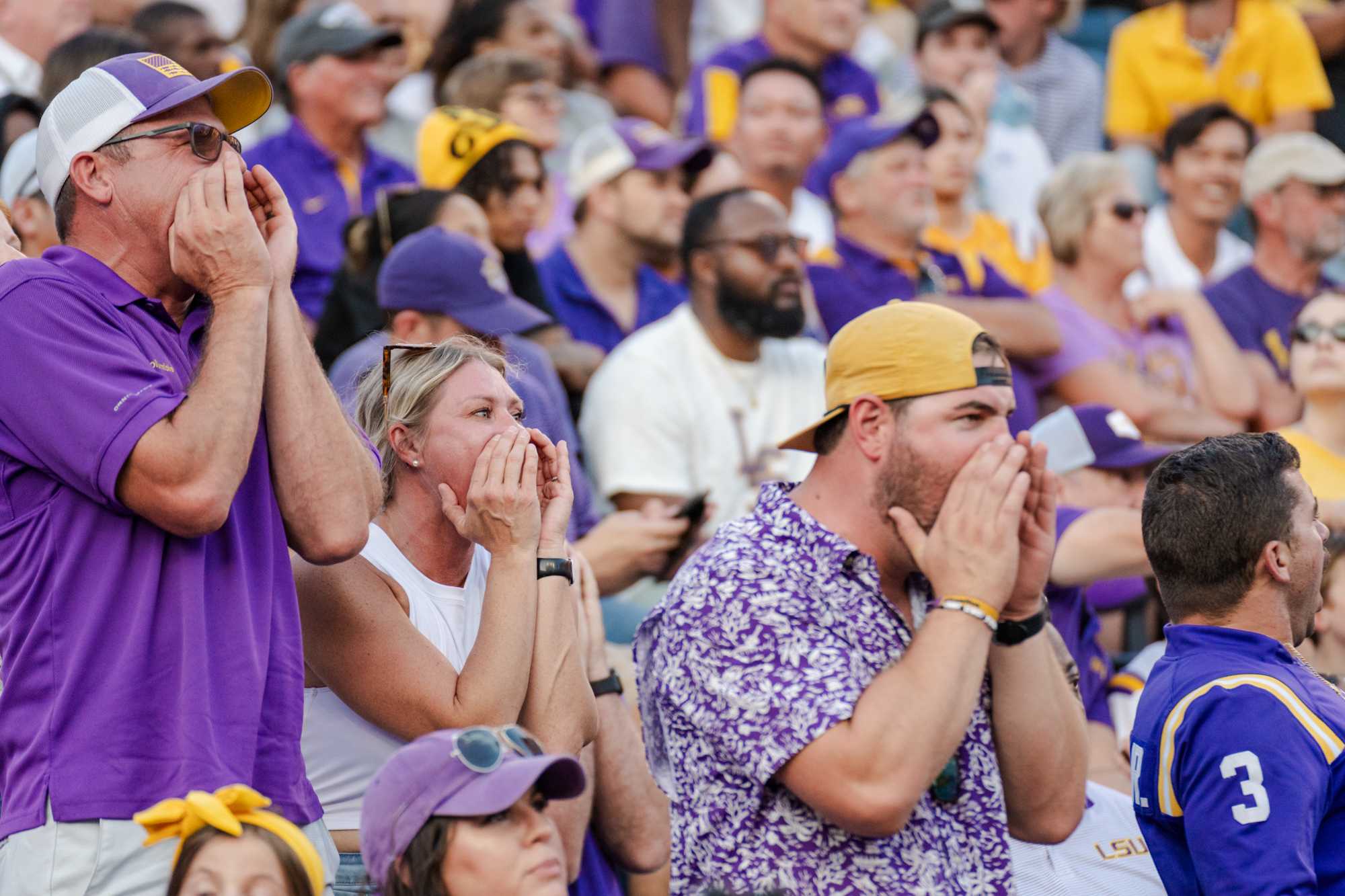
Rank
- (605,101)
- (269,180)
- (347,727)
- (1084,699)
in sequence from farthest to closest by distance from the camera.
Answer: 1. (605,101)
2. (1084,699)
3. (347,727)
4. (269,180)

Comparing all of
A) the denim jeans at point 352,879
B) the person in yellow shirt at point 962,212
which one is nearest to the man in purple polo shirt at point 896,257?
the person in yellow shirt at point 962,212

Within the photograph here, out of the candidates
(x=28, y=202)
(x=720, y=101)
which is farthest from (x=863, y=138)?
(x=28, y=202)

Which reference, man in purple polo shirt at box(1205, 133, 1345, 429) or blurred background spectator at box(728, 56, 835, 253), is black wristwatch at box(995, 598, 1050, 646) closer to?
man in purple polo shirt at box(1205, 133, 1345, 429)

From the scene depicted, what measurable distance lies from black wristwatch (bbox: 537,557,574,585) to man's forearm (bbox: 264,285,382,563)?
0.54 m

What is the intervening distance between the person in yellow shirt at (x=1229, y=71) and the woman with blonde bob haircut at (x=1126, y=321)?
2305 millimetres

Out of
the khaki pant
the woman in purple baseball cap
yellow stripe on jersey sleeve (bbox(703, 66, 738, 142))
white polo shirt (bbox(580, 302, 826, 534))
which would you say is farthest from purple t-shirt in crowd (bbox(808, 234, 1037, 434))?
the khaki pant

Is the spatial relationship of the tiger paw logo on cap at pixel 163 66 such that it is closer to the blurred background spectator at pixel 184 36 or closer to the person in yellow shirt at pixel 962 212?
the blurred background spectator at pixel 184 36

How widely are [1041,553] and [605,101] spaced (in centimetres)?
704

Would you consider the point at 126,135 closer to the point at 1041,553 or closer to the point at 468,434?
the point at 468,434

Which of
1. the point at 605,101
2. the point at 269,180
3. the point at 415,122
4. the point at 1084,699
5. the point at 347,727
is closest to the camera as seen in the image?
the point at 269,180

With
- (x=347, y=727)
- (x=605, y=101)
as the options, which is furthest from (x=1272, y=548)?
(x=605, y=101)

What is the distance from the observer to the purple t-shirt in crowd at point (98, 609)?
297 cm

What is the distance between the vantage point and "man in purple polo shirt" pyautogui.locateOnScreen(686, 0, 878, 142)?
992 cm

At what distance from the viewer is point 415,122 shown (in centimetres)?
941
